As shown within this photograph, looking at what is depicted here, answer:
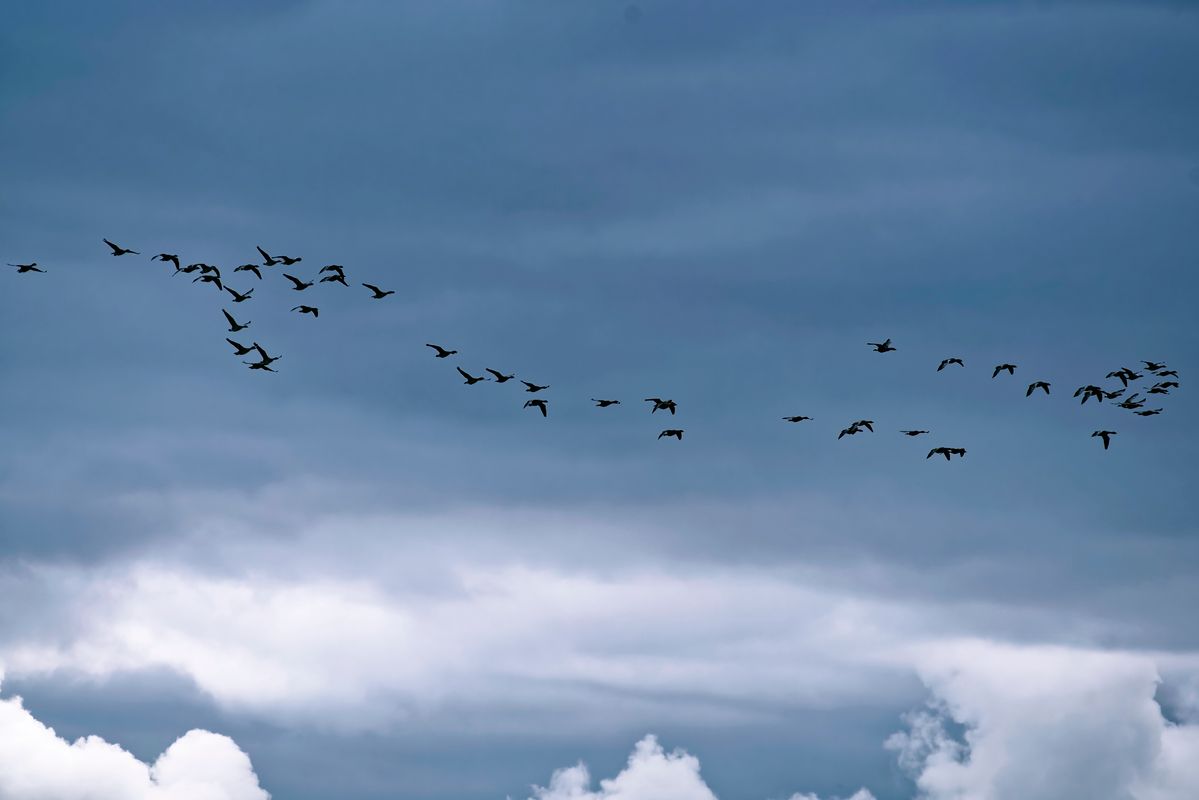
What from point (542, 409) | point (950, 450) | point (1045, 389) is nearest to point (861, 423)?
point (950, 450)

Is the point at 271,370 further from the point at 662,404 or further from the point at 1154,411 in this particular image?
the point at 1154,411

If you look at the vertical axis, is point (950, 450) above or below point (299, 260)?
below

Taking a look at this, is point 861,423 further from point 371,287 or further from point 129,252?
point 129,252

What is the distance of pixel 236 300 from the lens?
535 feet

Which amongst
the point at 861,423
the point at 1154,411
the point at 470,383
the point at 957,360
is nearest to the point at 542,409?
the point at 470,383

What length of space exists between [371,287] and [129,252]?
25483 mm

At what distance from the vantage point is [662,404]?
163250 millimetres

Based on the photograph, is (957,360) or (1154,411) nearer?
(1154,411)

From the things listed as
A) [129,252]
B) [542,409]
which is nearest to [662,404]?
[542,409]

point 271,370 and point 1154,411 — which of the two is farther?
point 271,370

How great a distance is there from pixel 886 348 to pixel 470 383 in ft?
154

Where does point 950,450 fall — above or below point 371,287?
below

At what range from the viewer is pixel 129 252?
6225 inches

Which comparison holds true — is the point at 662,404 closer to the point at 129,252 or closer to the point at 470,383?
the point at 470,383
